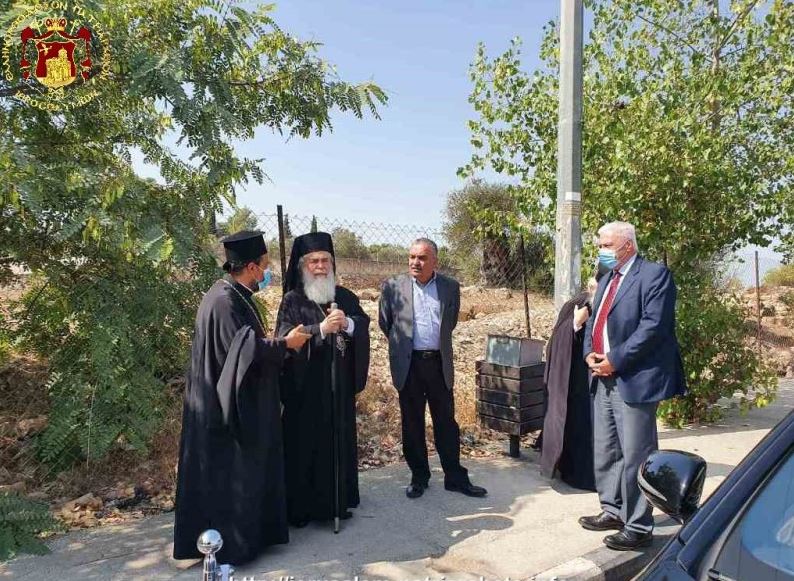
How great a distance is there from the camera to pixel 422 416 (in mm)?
5031

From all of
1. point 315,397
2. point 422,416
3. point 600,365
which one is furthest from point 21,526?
point 600,365

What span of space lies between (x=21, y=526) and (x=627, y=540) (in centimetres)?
351

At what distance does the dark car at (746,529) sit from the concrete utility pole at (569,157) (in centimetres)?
393

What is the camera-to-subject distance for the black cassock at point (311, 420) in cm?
432

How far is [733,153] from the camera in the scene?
25.2 feet

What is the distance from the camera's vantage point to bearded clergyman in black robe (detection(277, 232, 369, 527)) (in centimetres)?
432

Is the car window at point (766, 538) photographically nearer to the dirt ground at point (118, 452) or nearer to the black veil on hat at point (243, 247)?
the black veil on hat at point (243, 247)

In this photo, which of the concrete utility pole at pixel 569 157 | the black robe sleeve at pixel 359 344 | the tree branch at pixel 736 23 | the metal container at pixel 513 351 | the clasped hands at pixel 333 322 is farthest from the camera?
the tree branch at pixel 736 23

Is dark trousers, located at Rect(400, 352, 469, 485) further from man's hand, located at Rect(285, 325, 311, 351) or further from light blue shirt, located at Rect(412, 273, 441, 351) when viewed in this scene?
man's hand, located at Rect(285, 325, 311, 351)

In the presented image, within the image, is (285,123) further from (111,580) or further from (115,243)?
(111,580)

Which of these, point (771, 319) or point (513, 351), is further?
point (771, 319)

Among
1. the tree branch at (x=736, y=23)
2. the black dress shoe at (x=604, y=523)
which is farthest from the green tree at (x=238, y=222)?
the tree branch at (x=736, y=23)

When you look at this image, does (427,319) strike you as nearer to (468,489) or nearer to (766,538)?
(468,489)

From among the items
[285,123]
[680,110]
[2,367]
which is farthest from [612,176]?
[2,367]
